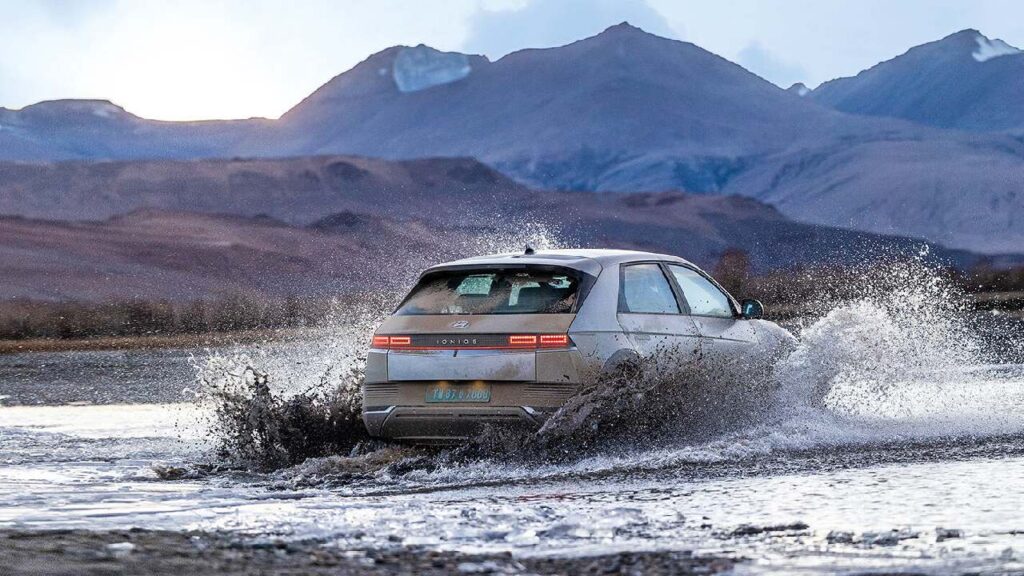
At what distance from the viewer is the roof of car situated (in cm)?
1112

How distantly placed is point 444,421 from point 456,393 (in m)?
0.21

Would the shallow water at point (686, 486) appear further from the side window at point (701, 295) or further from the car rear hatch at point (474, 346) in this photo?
the side window at point (701, 295)

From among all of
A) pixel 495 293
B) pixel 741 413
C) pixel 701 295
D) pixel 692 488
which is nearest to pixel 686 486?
pixel 692 488

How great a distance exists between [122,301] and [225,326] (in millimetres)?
3844

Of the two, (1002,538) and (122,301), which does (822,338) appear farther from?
(122,301)

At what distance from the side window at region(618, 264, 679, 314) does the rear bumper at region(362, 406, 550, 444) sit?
1.17 meters

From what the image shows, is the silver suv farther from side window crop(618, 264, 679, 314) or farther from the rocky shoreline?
the rocky shoreline

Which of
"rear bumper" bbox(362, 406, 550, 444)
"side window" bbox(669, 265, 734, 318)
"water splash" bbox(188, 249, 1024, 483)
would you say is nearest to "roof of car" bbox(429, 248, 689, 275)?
"side window" bbox(669, 265, 734, 318)

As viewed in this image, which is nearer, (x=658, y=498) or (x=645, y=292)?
(x=658, y=498)

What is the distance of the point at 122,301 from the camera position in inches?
1836

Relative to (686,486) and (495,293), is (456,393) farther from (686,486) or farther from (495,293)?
(686,486)

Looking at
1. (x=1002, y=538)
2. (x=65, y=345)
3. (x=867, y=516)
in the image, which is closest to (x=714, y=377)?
(x=867, y=516)

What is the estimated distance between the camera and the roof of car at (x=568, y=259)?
438 inches

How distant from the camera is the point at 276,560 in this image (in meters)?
6.93
